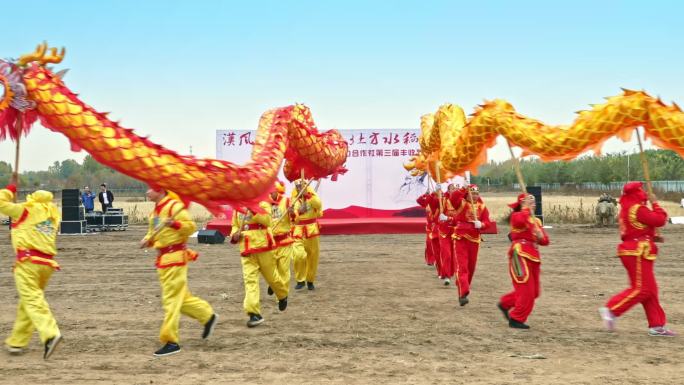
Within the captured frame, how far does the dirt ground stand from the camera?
5539 millimetres

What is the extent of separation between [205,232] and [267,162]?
13424 millimetres

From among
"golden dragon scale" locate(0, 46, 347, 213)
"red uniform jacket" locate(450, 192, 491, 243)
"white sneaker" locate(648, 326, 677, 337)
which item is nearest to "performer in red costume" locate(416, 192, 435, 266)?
"red uniform jacket" locate(450, 192, 491, 243)

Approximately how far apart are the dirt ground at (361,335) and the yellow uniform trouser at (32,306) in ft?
0.74

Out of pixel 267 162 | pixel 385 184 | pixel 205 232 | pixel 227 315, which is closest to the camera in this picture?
pixel 267 162

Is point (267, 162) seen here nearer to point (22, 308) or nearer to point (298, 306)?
point (22, 308)

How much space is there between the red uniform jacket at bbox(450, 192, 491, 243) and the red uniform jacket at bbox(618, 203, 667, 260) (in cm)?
208

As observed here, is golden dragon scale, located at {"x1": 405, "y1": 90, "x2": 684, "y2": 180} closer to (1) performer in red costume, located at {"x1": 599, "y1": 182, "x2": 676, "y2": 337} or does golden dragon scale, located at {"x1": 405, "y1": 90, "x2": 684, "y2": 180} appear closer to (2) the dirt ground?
(1) performer in red costume, located at {"x1": 599, "y1": 182, "x2": 676, "y2": 337}

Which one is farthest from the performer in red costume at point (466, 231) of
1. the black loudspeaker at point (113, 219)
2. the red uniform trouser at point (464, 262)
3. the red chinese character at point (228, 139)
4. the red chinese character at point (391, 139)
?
the black loudspeaker at point (113, 219)

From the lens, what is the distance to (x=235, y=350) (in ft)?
20.9

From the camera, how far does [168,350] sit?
6.18 metres

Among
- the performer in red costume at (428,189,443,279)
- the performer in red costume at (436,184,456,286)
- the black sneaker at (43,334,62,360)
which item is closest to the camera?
the black sneaker at (43,334,62,360)

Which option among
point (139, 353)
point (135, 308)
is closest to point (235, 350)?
point (139, 353)

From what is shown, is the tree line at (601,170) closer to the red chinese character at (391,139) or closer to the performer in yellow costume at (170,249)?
the red chinese character at (391,139)

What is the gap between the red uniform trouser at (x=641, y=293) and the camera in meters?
6.68
